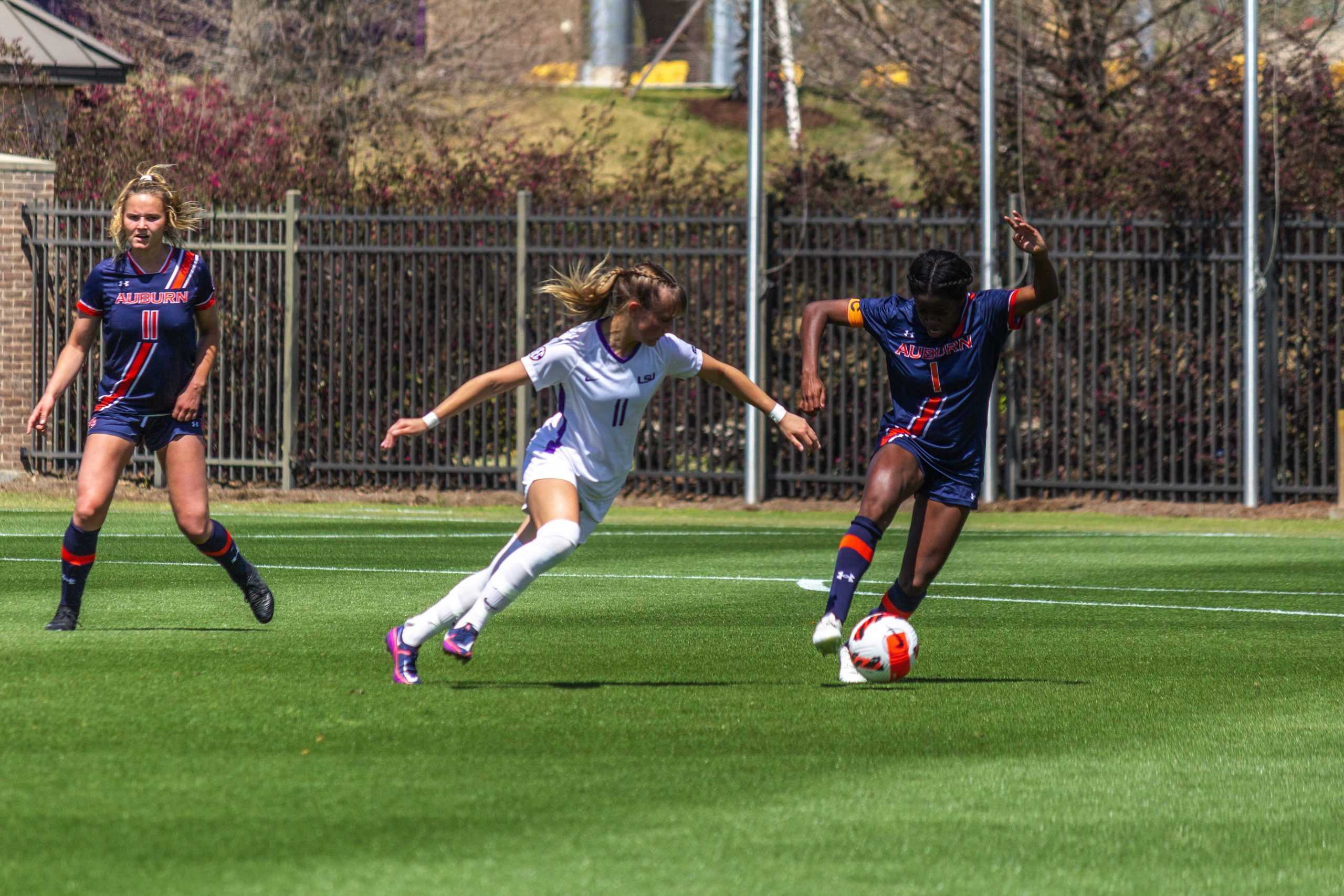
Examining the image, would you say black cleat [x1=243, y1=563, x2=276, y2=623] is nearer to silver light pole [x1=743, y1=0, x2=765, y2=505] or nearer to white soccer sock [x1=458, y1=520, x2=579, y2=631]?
white soccer sock [x1=458, y1=520, x2=579, y2=631]

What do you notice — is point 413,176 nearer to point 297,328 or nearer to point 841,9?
point 297,328

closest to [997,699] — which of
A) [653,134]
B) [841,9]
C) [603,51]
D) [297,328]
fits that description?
[297,328]

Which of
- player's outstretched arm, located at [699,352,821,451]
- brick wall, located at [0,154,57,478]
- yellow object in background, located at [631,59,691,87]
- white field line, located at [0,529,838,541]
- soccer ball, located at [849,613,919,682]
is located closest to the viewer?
soccer ball, located at [849,613,919,682]

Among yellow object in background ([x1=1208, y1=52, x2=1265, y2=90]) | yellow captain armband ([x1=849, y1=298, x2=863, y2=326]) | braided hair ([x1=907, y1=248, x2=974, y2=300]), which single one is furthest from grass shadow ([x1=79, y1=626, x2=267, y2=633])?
yellow object in background ([x1=1208, y1=52, x2=1265, y2=90])

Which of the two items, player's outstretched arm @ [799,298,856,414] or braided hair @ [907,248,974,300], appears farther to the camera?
player's outstretched arm @ [799,298,856,414]

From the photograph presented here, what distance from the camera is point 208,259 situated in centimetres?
2058

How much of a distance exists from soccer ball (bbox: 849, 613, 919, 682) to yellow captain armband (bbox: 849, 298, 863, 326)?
140 cm

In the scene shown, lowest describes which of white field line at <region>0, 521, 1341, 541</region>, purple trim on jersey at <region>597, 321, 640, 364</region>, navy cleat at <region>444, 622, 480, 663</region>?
navy cleat at <region>444, 622, 480, 663</region>

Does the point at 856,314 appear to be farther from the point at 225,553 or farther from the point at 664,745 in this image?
the point at 225,553

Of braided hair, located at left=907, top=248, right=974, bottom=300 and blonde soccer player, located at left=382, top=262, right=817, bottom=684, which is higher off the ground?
braided hair, located at left=907, top=248, right=974, bottom=300

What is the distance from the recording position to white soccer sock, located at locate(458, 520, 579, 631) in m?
7.55

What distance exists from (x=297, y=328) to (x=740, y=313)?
14.8ft

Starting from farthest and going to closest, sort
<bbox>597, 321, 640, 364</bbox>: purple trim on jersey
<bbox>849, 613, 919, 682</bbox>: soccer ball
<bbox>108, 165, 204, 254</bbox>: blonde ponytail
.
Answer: <bbox>108, 165, 204, 254</bbox>: blonde ponytail < <bbox>849, 613, 919, 682</bbox>: soccer ball < <bbox>597, 321, 640, 364</bbox>: purple trim on jersey

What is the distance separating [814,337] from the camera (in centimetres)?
877
